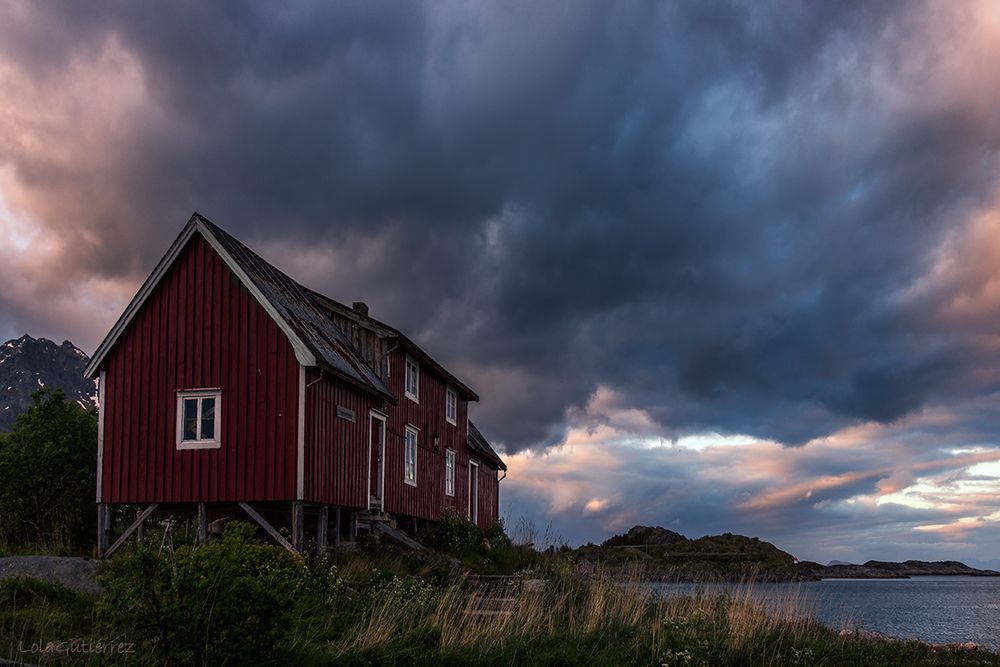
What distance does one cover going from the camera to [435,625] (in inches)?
610

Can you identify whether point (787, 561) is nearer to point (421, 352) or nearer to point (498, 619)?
point (421, 352)

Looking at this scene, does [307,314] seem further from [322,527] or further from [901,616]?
[901,616]

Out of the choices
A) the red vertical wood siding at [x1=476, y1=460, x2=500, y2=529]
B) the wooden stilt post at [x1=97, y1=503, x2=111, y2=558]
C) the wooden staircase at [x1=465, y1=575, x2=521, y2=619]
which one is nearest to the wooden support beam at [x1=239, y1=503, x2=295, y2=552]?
the wooden stilt post at [x1=97, y1=503, x2=111, y2=558]

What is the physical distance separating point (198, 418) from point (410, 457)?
9.76 m

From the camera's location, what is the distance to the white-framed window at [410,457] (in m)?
32.7

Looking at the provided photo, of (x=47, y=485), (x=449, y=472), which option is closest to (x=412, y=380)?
(x=449, y=472)

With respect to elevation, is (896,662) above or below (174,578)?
below

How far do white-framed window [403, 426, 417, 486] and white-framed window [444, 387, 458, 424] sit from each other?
4.81m

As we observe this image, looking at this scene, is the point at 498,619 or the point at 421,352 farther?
the point at 421,352

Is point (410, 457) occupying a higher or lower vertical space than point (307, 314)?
lower

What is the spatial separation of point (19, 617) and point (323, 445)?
34.6 feet

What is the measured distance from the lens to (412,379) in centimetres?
3434

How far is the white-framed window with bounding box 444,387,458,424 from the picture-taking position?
127 ft

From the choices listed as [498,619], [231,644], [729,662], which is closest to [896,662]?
[729,662]
